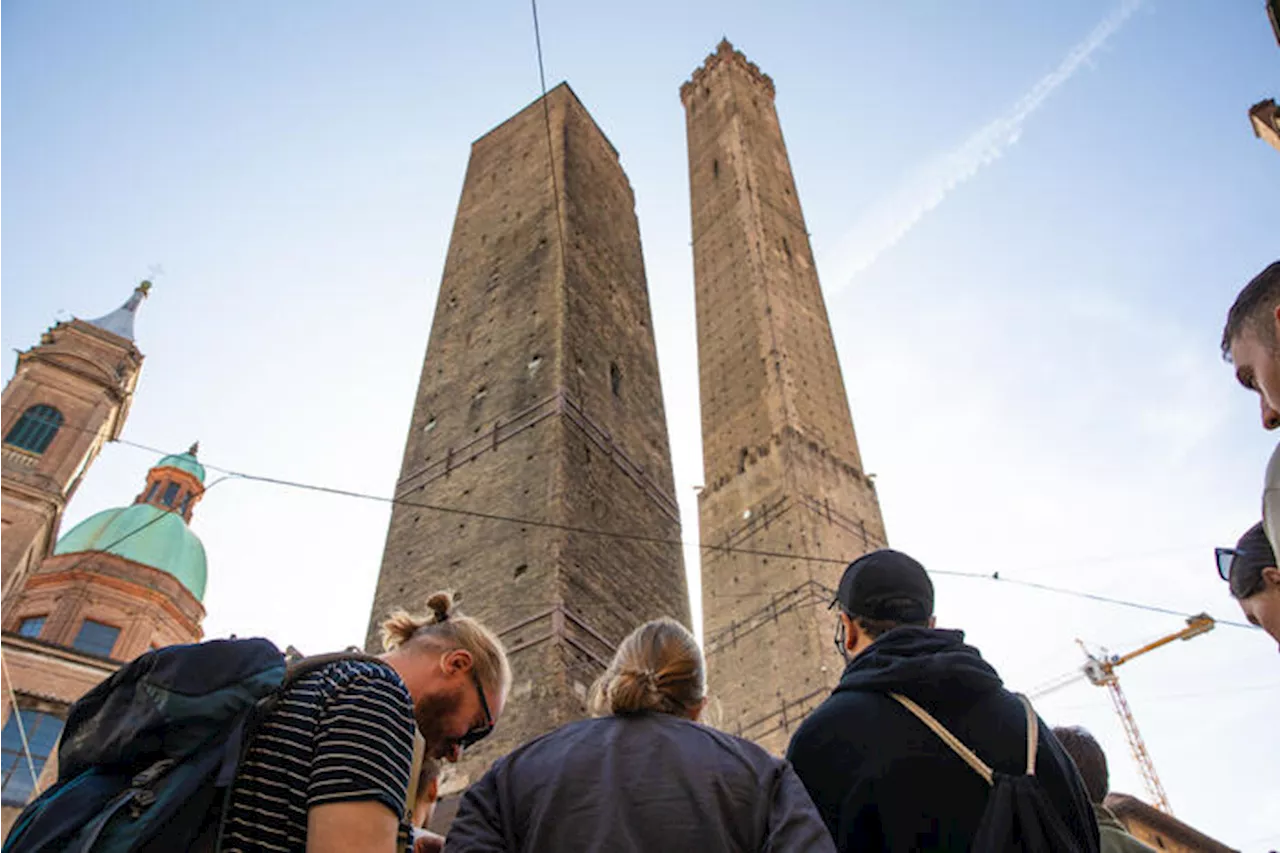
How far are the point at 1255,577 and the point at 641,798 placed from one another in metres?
1.35

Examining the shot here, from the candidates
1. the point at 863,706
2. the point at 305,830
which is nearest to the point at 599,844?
the point at 305,830

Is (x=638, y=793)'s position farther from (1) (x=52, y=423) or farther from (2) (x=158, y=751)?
(1) (x=52, y=423)

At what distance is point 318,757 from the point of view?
1.17 m

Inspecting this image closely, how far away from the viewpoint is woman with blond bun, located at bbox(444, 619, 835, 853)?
1338 millimetres

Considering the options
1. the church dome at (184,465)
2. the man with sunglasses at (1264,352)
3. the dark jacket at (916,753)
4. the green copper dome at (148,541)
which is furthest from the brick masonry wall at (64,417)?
the man with sunglasses at (1264,352)

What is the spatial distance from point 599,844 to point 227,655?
645 millimetres

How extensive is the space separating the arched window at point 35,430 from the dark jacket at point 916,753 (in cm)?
2130

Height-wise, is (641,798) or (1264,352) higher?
(1264,352)

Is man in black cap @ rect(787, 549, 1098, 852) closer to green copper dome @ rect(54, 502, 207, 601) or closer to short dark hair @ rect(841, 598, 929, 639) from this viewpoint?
short dark hair @ rect(841, 598, 929, 639)

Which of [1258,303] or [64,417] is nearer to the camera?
[1258,303]

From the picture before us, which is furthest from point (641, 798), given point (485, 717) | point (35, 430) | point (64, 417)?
point (64, 417)

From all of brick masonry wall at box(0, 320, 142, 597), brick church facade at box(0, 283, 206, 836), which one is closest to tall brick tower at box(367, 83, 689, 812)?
brick church facade at box(0, 283, 206, 836)

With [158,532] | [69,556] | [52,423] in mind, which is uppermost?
[158,532]

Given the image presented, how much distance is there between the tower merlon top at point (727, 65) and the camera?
27.4 m
